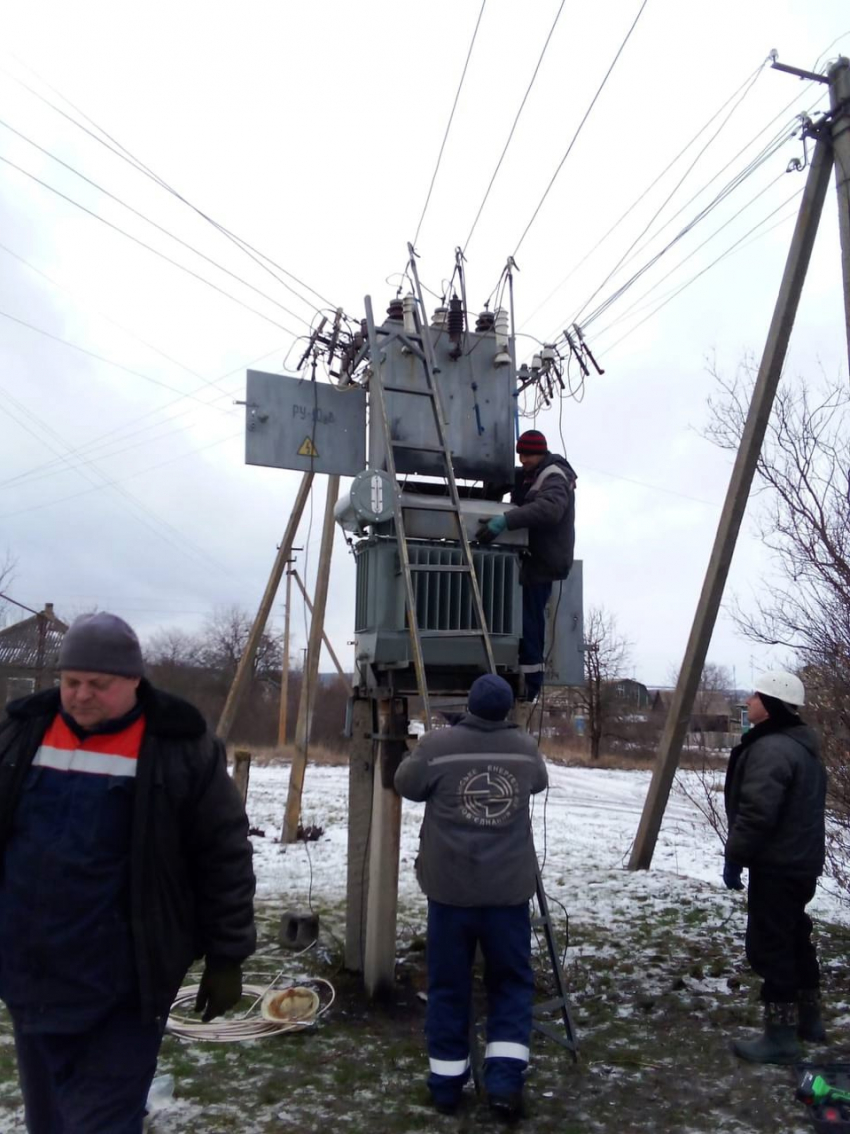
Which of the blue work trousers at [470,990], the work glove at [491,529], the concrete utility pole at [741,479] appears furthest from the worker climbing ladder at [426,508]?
the concrete utility pole at [741,479]

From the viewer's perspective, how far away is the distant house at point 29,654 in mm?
15750

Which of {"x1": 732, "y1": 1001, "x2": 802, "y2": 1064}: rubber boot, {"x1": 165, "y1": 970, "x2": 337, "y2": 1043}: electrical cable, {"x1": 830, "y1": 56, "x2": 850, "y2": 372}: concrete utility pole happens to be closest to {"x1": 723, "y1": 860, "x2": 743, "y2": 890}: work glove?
{"x1": 732, "y1": 1001, "x2": 802, "y2": 1064}: rubber boot

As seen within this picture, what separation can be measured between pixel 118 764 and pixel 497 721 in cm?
205

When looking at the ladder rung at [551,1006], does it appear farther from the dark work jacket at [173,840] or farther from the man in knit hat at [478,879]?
the dark work jacket at [173,840]

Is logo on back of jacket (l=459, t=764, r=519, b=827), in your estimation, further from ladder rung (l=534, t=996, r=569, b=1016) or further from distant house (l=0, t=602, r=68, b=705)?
distant house (l=0, t=602, r=68, b=705)

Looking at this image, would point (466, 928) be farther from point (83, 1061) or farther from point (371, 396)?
point (371, 396)

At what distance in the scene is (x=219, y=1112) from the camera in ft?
13.1

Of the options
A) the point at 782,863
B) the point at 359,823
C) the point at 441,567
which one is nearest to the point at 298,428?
the point at 441,567

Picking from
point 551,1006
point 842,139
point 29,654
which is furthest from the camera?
point 29,654

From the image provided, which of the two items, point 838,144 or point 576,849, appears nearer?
point 838,144

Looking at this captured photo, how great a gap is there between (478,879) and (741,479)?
4.76m

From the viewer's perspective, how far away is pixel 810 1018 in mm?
4785

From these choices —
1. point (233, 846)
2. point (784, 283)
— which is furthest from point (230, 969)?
point (784, 283)

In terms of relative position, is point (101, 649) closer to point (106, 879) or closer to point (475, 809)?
point (106, 879)
